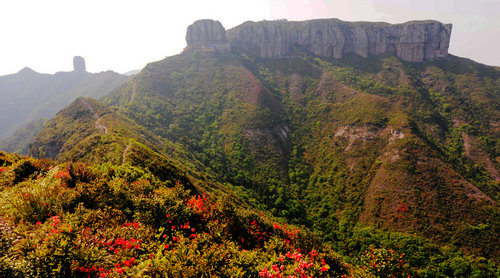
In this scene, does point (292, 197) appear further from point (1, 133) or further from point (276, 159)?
point (1, 133)

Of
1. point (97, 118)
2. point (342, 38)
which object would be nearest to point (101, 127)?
point (97, 118)

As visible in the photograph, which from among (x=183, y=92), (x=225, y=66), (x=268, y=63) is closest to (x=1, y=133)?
(x=183, y=92)

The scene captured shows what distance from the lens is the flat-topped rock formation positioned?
5655 inches

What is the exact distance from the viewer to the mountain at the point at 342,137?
145 ft

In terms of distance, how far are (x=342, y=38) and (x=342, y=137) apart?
421 feet

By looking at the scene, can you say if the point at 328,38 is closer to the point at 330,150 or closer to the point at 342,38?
the point at 342,38

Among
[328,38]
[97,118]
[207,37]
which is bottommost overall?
[97,118]

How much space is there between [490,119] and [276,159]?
94.0 meters

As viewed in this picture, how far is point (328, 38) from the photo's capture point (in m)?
167

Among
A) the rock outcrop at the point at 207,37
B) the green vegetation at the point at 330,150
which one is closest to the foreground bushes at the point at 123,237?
the green vegetation at the point at 330,150

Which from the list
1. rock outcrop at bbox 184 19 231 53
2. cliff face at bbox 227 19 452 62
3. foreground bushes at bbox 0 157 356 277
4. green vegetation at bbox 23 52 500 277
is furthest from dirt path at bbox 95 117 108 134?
cliff face at bbox 227 19 452 62

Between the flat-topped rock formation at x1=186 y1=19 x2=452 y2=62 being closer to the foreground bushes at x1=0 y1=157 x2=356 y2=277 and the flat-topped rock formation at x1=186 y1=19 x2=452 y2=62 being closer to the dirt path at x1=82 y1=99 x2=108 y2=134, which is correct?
the dirt path at x1=82 y1=99 x2=108 y2=134

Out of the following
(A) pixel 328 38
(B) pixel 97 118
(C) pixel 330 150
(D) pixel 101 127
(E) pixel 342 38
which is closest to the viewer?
(D) pixel 101 127

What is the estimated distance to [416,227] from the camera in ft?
144
